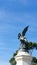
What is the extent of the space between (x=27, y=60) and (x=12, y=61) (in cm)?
3053

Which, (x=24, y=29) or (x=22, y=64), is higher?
(x=24, y=29)

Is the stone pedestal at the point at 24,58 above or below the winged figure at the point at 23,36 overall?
below

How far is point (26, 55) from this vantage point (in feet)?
49.8

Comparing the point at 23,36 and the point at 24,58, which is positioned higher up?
the point at 23,36

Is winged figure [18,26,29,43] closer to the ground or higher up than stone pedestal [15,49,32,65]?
higher up

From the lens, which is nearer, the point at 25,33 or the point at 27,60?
the point at 27,60

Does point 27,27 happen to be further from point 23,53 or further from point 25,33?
point 23,53

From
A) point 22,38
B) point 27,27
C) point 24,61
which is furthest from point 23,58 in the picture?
point 27,27

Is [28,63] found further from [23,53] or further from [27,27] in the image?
[27,27]

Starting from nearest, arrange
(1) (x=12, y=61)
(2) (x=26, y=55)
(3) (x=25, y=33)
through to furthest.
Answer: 1. (2) (x=26, y=55)
2. (3) (x=25, y=33)
3. (1) (x=12, y=61)

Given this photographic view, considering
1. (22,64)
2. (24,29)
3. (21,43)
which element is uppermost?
(24,29)

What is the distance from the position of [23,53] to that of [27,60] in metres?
0.49

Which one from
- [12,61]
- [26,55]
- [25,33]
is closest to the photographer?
[26,55]

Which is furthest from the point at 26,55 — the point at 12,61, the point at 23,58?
the point at 12,61
